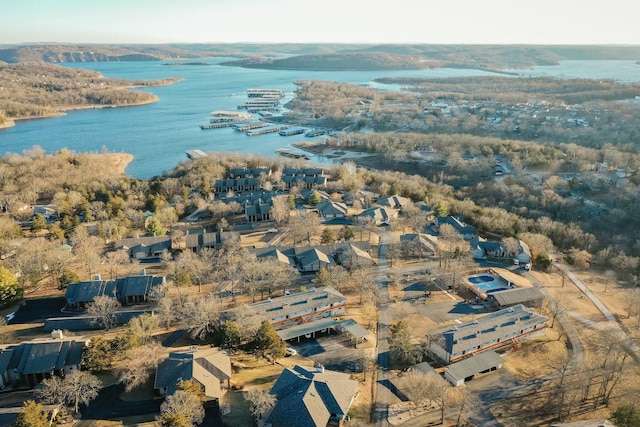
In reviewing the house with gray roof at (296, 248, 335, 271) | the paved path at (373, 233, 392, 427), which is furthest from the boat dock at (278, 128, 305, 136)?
the house with gray roof at (296, 248, 335, 271)

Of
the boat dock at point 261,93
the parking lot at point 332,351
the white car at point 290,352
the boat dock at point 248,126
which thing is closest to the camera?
the parking lot at point 332,351

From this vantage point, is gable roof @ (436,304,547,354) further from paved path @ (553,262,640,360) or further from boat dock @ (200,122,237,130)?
boat dock @ (200,122,237,130)

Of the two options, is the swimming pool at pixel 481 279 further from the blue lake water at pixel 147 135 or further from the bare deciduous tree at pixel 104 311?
the blue lake water at pixel 147 135

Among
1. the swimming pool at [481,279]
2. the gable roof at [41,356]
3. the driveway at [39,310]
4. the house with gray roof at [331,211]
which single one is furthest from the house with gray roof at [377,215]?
the gable roof at [41,356]

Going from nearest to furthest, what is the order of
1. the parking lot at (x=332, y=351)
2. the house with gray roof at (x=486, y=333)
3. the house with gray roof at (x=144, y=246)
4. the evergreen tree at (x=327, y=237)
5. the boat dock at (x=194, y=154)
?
the parking lot at (x=332, y=351) → the house with gray roof at (x=486, y=333) → the house with gray roof at (x=144, y=246) → the evergreen tree at (x=327, y=237) → the boat dock at (x=194, y=154)

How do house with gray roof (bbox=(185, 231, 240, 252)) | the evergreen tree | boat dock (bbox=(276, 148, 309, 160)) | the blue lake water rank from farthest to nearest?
the blue lake water < boat dock (bbox=(276, 148, 309, 160)) < the evergreen tree < house with gray roof (bbox=(185, 231, 240, 252))

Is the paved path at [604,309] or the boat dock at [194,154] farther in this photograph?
the boat dock at [194,154]

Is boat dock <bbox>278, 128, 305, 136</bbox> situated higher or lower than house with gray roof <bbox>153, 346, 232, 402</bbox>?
lower

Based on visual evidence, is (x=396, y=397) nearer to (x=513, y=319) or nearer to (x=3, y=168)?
(x=513, y=319)
